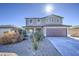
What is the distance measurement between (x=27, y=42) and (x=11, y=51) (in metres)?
0.33

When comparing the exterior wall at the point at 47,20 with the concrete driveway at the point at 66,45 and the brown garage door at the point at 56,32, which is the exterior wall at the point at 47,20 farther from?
the concrete driveway at the point at 66,45

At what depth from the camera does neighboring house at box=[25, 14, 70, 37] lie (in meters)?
3.49

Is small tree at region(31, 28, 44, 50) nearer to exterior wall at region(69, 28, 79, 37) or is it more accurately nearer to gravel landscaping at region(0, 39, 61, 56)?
gravel landscaping at region(0, 39, 61, 56)

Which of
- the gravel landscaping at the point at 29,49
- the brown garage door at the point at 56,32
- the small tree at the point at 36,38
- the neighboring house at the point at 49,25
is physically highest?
the neighboring house at the point at 49,25

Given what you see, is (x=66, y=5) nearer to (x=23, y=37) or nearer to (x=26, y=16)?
(x=26, y=16)

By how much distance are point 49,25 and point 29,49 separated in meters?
0.59

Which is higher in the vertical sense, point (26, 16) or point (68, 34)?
point (26, 16)

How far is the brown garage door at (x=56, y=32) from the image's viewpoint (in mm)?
3541

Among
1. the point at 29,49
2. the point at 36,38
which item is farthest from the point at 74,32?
the point at 29,49

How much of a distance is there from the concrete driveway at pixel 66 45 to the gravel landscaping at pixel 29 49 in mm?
78

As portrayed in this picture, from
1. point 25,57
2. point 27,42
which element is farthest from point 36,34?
point 25,57

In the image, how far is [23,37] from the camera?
11.5 ft

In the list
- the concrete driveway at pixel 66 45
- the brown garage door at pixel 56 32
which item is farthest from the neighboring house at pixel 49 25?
the concrete driveway at pixel 66 45

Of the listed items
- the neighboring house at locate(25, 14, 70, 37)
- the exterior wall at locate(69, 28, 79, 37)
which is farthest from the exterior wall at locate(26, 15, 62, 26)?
the exterior wall at locate(69, 28, 79, 37)
